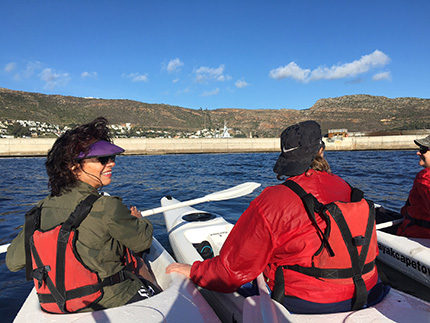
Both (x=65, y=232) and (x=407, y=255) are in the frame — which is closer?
(x=65, y=232)

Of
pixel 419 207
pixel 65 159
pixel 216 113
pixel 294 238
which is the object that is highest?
pixel 216 113

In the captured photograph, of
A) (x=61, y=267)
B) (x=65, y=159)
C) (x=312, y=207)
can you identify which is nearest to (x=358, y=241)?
(x=312, y=207)

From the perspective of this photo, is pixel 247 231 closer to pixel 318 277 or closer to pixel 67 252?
pixel 318 277

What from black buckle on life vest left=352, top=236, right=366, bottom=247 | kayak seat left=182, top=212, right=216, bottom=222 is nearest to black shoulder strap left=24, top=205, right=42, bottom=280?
black buckle on life vest left=352, top=236, right=366, bottom=247

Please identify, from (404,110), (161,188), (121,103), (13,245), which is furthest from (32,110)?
(404,110)

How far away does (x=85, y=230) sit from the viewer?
166 centimetres

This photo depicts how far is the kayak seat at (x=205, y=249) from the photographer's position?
400cm

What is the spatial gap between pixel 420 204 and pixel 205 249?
10.8 feet

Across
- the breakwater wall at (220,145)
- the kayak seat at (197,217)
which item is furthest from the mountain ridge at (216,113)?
the kayak seat at (197,217)

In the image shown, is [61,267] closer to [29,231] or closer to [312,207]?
[29,231]

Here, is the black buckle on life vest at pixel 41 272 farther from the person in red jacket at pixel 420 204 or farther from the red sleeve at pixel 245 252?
the person in red jacket at pixel 420 204

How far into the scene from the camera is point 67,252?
1626 millimetres

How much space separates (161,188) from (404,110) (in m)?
107

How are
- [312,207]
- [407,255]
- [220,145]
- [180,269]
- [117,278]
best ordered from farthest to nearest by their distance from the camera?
[220,145] < [407,255] < [180,269] < [117,278] < [312,207]
